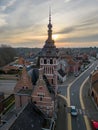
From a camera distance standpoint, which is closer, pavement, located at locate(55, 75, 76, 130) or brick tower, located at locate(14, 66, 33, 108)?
pavement, located at locate(55, 75, 76, 130)

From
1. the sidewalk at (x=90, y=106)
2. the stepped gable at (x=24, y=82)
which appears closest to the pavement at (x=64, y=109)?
the sidewalk at (x=90, y=106)

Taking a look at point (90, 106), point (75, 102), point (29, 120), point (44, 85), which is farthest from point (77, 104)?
point (29, 120)

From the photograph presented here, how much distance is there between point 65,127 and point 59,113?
5.36 metres

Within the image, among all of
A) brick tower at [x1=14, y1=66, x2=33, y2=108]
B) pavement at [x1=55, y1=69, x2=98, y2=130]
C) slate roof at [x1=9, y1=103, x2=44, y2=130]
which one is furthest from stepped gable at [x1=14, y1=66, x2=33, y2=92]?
pavement at [x1=55, y1=69, x2=98, y2=130]

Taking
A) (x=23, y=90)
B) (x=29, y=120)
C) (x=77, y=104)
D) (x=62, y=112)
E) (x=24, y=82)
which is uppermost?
(x=24, y=82)

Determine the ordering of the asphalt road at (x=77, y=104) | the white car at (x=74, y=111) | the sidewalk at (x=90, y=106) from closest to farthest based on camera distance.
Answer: the asphalt road at (x=77, y=104)
the sidewalk at (x=90, y=106)
the white car at (x=74, y=111)

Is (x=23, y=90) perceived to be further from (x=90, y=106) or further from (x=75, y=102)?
(x=90, y=106)

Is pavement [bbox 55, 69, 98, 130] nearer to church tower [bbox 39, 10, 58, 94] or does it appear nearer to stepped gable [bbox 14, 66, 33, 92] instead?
stepped gable [bbox 14, 66, 33, 92]

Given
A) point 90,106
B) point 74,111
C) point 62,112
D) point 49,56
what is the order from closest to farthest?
point 49,56 → point 74,111 → point 62,112 → point 90,106

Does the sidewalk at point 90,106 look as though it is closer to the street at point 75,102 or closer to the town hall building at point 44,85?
the street at point 75,102

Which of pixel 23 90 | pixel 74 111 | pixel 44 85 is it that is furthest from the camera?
pixel 74 111

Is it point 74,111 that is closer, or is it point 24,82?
point 24,82

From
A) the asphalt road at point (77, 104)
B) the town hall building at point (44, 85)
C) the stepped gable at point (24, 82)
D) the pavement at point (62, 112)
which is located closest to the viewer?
the town hall building at point (44, 85)

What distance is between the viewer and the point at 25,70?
34.0 metres
